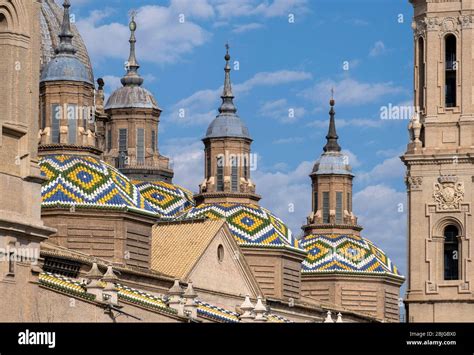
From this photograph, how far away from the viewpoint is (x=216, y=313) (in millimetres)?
61438

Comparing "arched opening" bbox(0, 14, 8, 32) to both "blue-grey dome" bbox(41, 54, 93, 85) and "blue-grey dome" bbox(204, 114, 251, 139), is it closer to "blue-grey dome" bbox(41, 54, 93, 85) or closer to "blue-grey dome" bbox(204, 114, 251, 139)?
"blue-grey dome" bbox(41, 54, 93, 85)

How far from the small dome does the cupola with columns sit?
45.7 feet

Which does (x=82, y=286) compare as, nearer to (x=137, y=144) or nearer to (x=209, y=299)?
(x=209, y=299)

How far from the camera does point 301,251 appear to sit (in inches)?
3211


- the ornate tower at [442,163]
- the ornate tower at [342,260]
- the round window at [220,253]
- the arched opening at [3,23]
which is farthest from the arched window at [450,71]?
the arched opening at [3,23]

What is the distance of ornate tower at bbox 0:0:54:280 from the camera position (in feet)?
101

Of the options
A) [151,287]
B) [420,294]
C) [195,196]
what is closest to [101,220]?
[151,287]

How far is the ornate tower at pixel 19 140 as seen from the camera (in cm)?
3078

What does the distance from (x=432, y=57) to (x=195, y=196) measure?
17.6m

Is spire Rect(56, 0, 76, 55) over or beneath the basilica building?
over

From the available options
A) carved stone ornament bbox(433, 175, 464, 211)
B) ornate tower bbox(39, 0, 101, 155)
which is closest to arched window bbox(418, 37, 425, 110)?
carved stone ornament bbox(433, 175, 464, 211)
